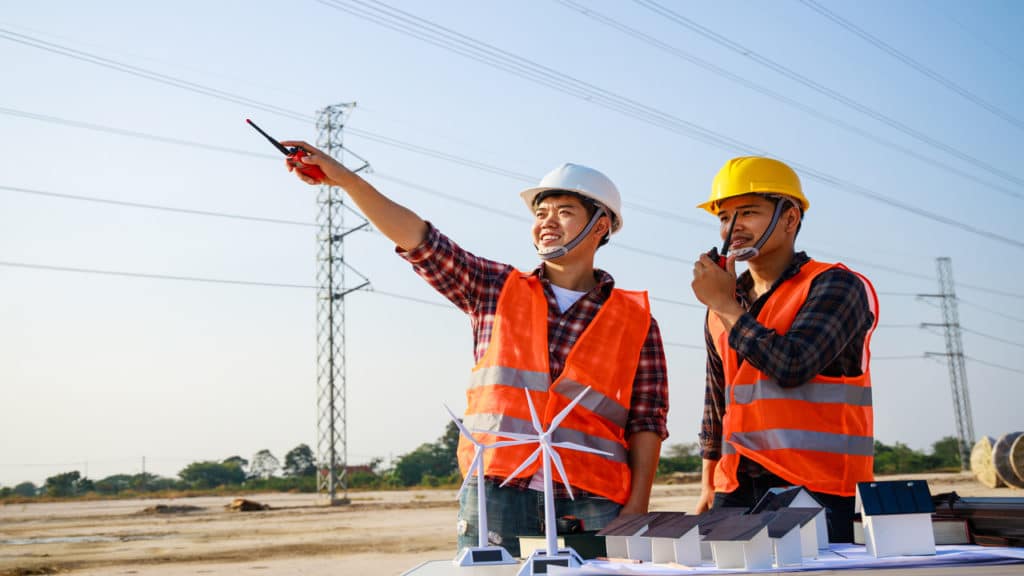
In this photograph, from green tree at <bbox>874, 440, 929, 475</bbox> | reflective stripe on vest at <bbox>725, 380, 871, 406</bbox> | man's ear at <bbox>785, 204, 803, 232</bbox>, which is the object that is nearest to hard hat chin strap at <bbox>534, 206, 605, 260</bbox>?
man's ear at <bbox>785, 204, 803, 232</bbox>

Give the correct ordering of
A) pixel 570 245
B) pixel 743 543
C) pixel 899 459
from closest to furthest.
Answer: pixel 743 543, pixel 570 245, pixel 899 459

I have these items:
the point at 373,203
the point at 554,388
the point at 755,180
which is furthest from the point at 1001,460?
the point at 373,203

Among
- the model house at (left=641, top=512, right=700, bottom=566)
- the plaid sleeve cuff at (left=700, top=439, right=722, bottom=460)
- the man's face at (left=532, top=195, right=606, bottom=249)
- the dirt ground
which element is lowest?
the dirt ground

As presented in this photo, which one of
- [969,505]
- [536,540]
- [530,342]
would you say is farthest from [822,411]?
[536,540]

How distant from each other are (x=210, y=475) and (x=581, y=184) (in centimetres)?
5106

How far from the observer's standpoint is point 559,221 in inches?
192

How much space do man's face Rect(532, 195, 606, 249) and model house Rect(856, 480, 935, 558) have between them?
7.87 ft

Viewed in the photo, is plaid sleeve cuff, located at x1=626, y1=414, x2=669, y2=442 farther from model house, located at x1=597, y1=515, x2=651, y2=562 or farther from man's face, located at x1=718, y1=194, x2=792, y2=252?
model house, located at x1=597, y1=515, x2=651, y2=562

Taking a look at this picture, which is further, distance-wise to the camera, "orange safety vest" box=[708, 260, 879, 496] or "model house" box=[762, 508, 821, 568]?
"orange safety vest" box=[708, 260, 879, 496]

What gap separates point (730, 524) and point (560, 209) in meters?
2.58

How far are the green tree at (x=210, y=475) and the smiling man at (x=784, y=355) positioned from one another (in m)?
49.4

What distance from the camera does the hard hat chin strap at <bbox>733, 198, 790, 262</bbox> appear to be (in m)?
4.44

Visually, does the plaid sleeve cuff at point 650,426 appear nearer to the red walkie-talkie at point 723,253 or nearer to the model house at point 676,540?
the red walkie-talkie at point 723,253

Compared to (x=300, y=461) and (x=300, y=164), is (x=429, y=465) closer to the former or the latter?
(x=300, y=461)
